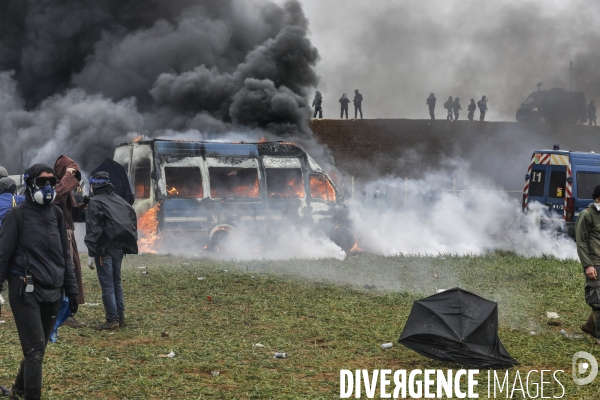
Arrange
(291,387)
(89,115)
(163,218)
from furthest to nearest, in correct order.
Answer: (89,115) < (163,218) < (291,387)

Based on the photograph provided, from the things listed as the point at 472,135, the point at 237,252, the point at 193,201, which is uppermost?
the point at 472,135

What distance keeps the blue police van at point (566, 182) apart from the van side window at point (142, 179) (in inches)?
376

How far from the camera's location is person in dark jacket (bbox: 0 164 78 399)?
5535 millimetres

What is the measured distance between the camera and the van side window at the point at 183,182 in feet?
59.7

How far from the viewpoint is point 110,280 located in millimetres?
9039

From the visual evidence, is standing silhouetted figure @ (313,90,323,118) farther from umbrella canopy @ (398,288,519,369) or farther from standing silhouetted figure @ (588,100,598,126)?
umbrella canopy @ (398,288,519,369)

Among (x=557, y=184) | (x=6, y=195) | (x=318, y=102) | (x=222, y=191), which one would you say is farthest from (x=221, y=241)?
(x=318, y=102)

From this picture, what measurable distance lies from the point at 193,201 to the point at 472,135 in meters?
31.4

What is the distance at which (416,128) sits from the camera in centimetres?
4697

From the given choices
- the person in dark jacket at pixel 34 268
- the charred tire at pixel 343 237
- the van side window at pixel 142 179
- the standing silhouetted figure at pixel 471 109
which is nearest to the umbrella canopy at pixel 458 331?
the person in dark jacket at pixel 34 268

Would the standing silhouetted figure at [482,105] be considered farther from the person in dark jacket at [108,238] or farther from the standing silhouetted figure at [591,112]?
the person in dark jacket at [108,238]

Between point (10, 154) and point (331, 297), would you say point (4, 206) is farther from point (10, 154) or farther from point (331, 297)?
point (10, 154)

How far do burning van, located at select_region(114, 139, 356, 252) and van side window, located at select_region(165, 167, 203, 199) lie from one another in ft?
0.08

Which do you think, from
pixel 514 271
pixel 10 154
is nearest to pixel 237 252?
pixel 514 271
